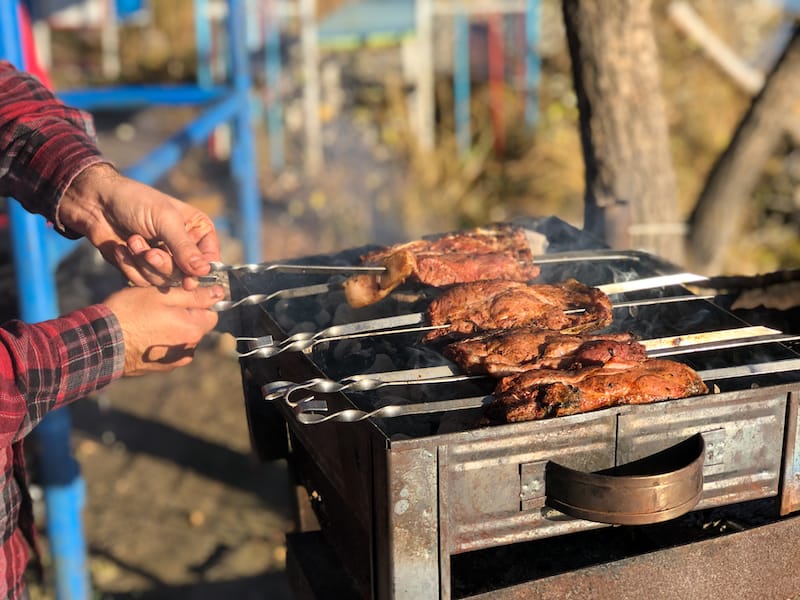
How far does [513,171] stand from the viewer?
9609mm

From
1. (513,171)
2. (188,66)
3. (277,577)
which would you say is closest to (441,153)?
(513,171)

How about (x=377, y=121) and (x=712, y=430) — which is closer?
(x=712, y=430)

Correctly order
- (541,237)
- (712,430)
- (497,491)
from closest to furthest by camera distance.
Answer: (497,491) < (712,430) < (541,237)

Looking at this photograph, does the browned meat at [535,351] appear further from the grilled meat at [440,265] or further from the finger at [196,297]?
the finger at [196,297]

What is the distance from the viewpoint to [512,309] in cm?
255

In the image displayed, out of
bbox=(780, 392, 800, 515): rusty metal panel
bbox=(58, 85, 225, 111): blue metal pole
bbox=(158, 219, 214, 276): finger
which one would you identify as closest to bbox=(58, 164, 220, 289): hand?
bbox=(158, 219, 214, 276): finger

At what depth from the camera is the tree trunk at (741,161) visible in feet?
14.4

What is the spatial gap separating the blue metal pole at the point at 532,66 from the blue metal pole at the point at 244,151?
3.99 meters

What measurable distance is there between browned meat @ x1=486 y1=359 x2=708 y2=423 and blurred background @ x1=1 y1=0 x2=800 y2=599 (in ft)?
7.85

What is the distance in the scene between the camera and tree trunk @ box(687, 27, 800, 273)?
172 inches

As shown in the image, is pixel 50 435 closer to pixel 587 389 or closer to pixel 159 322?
pixel 159 322

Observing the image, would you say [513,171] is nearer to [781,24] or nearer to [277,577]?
[781,24]

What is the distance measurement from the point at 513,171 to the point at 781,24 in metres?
4.92

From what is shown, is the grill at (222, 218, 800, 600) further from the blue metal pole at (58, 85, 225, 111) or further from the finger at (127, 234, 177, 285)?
the blue metal pole at (58, 85, 225, 111)
